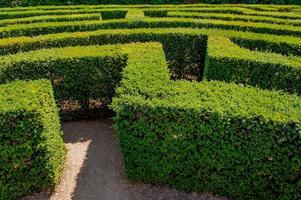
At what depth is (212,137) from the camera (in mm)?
8484

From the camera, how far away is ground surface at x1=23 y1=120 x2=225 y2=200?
933 centimetres

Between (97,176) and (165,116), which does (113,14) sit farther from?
(165,116)

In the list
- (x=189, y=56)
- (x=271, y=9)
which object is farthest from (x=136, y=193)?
(x=271, y=9)

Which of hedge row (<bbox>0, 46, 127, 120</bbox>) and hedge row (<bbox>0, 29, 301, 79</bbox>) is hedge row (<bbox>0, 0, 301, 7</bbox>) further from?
hedge row (<bbox>0, 46, 127, 120</bbox>)

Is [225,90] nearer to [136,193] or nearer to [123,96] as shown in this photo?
[123,96]

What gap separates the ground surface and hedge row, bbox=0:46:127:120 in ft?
4.22

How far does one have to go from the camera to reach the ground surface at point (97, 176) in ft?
30.6

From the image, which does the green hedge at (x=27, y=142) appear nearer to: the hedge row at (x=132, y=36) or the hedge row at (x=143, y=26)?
the hedge row at (x=132, y=36)

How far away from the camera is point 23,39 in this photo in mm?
13898

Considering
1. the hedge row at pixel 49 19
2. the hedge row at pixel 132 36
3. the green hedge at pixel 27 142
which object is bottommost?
the green hedge at pixel 27 142

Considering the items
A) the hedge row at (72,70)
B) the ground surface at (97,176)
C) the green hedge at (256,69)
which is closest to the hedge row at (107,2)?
the hedge row at (72,70)

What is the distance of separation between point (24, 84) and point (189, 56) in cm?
662

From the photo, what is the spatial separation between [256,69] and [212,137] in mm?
3897

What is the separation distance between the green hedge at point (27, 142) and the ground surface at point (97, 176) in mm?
491
